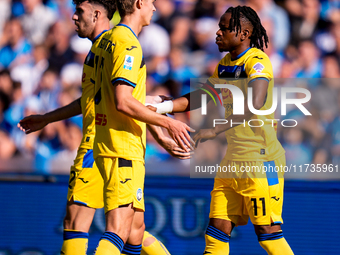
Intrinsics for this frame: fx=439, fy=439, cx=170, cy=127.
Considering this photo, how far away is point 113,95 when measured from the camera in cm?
275

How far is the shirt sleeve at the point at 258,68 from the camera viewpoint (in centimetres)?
323

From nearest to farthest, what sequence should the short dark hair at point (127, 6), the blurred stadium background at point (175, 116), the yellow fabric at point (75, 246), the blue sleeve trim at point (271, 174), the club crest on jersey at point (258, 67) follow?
the short dark hair at point (127, 6)
the yellow fabric at point (75, 246)
the club crest on jersey at point (258, 67)
the blue sleeve trim at point (271, 174)
the blurred stadium background at point (175, 116)

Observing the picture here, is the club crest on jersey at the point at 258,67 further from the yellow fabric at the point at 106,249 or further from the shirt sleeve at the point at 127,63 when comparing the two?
the yellow fabric at the point at 106,249

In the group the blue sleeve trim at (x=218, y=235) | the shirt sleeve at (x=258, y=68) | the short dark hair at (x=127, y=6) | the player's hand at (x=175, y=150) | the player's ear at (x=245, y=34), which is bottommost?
the blue sleeve trim at (x=218, y=235)

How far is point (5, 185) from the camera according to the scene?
4.96m

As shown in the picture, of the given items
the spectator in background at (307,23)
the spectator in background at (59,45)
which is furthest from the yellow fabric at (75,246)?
the spectator in background at (307,23)

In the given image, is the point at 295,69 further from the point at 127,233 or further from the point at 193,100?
the point at 127,233

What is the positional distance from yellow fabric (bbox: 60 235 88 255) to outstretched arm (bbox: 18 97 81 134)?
1.00 m

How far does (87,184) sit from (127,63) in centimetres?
105

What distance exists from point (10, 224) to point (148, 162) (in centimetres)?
173

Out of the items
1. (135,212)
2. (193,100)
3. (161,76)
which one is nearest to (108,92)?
(135,212)

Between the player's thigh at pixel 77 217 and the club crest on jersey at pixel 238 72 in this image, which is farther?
the club crest on jersey at pixel 238 72

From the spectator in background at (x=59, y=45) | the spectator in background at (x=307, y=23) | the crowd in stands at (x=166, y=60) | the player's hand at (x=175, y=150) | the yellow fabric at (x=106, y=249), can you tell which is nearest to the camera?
the yellow fabric at (x=106, y=249)

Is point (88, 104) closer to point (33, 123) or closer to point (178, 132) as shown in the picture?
point (33, 123)
